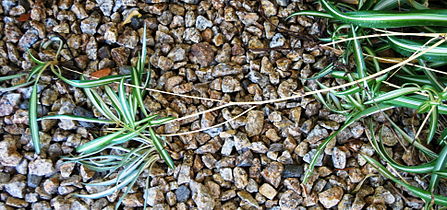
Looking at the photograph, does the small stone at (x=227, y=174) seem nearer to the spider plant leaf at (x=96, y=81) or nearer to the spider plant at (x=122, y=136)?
the spider plant at (x=122, y=136)

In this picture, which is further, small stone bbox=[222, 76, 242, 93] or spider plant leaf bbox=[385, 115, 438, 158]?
small stone bbox=[222, 76, 242, 93]

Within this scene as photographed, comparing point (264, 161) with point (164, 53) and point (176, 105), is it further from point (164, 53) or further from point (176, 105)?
point (164, 53)

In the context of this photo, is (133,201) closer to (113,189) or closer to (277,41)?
(113,189)

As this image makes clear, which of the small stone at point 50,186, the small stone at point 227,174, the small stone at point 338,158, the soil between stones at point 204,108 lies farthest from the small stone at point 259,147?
the small stone at point 50,186

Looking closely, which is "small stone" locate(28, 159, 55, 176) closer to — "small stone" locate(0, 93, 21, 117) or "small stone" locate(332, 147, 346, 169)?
"small stone" locate(0, 93, 21, 117)

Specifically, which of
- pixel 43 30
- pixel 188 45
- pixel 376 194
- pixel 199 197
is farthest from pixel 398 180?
pixel 43 30

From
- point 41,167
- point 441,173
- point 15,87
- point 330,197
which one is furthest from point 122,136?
point 441,173

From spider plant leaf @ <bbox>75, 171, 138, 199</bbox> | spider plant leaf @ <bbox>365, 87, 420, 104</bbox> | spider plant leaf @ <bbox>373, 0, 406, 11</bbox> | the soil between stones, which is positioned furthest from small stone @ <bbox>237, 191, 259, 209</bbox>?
spider plant leaf @ <bbox>373, 0, 406, 11</bbox>
